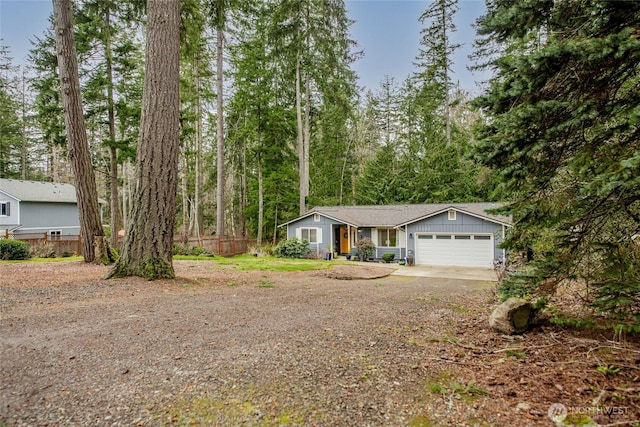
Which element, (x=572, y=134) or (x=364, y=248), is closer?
(x=572, y=134)

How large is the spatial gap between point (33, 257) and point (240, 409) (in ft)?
52.8

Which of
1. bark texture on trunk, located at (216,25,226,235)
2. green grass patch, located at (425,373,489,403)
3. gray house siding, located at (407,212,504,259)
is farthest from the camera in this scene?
bark texture on trunk, located at (216,25,226,235)

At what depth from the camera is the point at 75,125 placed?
880cm

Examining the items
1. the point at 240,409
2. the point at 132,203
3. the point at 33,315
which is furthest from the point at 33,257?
the point at 240,409

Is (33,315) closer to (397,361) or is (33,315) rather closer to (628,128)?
(397,361)

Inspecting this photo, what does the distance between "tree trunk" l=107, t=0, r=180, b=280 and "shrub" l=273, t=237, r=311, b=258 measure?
40.1 ft

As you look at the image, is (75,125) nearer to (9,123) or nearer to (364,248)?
(364,248)

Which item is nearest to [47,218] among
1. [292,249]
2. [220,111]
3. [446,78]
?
[220,111]

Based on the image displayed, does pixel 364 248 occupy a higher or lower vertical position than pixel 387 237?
lower

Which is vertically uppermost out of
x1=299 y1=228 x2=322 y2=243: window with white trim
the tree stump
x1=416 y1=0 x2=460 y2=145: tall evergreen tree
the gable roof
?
x1=416 y1=0 x2=460 y2=145: tall evergreen tree

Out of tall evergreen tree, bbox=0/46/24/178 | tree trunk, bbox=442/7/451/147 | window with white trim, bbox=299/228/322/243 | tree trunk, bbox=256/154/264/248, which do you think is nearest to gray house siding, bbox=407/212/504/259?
window with white trim, bbox=299/228/322/243

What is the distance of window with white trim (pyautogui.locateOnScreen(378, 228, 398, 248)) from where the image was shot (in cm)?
1862

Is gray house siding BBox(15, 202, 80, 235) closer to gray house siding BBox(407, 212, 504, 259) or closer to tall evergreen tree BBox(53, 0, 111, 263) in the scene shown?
tall evergreen tree BBox(53, 0, 111, 263)

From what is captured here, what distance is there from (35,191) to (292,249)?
18712 millimetres
